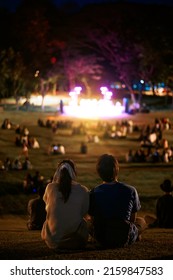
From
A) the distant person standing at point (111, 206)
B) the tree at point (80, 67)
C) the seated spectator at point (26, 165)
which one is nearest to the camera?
the distant person standing at point (111, 206)

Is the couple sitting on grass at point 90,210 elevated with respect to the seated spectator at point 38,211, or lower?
elevated

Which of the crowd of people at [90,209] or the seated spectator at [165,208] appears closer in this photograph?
the crowd of people at [90,209]

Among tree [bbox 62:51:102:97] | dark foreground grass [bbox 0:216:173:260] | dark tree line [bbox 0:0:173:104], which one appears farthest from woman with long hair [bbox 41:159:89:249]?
tree [bbox 62:51:102:97]

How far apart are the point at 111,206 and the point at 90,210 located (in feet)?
0.78

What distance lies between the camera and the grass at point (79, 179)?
6.52m

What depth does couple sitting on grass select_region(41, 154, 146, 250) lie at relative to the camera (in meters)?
6.36

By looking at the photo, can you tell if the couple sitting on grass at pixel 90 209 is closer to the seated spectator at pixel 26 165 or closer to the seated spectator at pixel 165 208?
the seated spectator at pixel 165 208

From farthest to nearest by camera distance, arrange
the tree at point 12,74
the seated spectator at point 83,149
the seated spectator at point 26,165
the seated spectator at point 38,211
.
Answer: the tree at point 12,74 < the seated spectator at point 83,149 < the seated spectator at point 26,165 < the seated spectator at point 38,211

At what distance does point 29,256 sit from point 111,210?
39.1 inches

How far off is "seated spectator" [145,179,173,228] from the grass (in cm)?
44

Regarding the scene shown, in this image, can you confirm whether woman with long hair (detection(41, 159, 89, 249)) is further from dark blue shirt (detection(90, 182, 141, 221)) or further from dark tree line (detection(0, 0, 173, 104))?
dark tree line (detection(0, 0, 173, 104))

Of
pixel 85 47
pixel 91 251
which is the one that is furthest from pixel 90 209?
pixel 85 47

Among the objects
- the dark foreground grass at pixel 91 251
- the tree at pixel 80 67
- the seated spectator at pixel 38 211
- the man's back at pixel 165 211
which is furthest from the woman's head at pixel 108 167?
Answer: the tree at pixel 80 67
